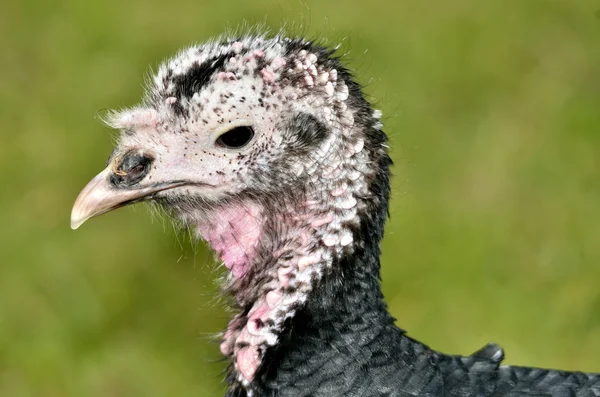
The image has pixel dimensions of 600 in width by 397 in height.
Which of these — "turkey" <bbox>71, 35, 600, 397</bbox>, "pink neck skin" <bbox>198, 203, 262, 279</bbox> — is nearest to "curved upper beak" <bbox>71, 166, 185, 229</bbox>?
"turkey" <bbox>71, 35, 600, 397</bbox>

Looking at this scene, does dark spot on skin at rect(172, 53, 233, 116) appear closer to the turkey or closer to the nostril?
the turkey

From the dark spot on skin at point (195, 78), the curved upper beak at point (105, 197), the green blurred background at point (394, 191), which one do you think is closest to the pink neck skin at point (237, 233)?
the curved upper beak at point (105, 197)

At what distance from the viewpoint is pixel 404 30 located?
9.03 meters

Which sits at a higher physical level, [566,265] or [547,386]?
[566,265]

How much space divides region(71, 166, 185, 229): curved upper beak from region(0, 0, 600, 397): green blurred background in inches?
55.5

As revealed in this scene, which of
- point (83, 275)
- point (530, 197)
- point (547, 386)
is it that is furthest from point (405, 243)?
point (547, 386)

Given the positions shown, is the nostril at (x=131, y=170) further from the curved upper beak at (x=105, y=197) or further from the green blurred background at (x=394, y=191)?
the green blurred background at (x=394, y=191)

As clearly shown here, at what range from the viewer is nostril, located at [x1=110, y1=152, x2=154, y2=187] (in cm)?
364

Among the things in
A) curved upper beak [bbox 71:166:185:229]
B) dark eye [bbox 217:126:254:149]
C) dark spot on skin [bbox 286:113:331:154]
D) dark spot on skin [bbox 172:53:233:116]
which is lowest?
A: curved upper beak [bbox 71:166:185:229]

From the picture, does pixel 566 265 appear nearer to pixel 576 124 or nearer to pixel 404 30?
pixel 576 124

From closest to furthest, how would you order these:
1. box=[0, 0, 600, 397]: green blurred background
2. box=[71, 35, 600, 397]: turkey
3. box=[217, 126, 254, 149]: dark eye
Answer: box=[71, 35, 600, 397]: turkey
box=[217, 126, 254, 149]: dark eye
box=[0, 0, 600, 397]: green blurred background

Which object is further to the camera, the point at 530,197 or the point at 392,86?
the point at 392,86

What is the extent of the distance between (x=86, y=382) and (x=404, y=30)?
15.2 feet

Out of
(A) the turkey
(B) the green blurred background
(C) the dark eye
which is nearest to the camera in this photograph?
(A) the turkey
